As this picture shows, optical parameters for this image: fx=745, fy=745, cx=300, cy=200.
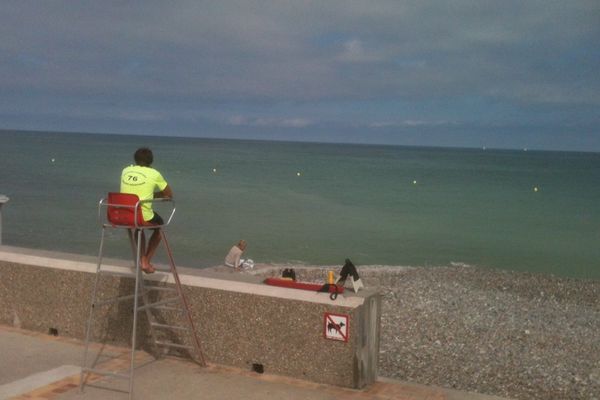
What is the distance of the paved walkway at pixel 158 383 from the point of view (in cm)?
582

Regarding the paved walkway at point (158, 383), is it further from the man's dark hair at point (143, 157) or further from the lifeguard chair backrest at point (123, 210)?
the man's dark hair at point (143, 157)

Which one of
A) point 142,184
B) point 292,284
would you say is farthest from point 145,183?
point 292,284

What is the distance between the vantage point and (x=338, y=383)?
6.11 metres

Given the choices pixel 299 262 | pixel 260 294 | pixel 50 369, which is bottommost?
pixel 299 262

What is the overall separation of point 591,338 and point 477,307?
2864 millimetres

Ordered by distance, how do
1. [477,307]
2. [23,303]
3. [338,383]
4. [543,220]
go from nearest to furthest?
[338,383]
[23,303]
[477,307]
[543,220]

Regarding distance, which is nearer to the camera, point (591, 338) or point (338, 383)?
point (338, 383)

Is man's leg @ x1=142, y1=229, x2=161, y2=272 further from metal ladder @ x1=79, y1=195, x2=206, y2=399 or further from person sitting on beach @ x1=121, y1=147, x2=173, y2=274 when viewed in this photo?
person sitting on beach @ x1=121, y1=147, x2=173, y2=274

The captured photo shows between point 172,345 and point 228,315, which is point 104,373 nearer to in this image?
point 172,345

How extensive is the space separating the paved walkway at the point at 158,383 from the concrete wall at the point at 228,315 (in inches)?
5.8

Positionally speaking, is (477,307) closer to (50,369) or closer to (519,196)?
(50,369)

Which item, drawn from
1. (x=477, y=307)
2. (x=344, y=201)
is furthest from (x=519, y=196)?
(x=477, y=307)

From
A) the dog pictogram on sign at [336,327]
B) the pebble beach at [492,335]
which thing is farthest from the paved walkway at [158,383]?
the pebble beach at [492,335]

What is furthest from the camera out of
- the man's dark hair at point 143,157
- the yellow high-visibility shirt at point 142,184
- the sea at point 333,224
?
the sea at point 333,224
